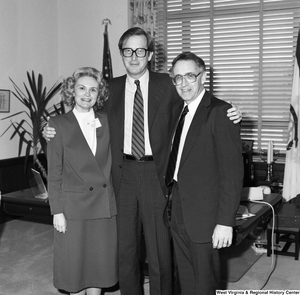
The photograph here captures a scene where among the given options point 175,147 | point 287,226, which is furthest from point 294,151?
point 175,147

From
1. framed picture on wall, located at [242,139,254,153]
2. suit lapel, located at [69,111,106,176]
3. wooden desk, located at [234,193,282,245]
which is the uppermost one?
suit lapel, located at [69,111,106,176]

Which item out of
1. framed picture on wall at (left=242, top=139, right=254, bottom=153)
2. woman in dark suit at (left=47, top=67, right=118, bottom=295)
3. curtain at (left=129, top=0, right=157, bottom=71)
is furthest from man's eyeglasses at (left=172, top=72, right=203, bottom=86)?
curtain at (left=129, top=0, right=157, bottom=71)

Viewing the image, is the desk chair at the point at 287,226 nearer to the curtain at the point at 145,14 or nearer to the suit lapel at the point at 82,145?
the suit lapel at the point at 82,145

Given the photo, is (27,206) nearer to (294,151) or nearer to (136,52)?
(136,52)

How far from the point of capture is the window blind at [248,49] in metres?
5.76

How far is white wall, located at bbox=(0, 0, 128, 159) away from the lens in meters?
5.98

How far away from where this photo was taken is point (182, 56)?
2.32 m

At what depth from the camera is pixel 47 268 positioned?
4.05 meters

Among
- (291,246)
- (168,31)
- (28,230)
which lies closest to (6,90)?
(28,230)

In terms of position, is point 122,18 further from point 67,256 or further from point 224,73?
point 67,256

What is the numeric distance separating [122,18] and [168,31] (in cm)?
74

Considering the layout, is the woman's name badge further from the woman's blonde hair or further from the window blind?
the window blind

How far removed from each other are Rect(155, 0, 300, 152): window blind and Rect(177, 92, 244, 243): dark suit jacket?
12.4ft

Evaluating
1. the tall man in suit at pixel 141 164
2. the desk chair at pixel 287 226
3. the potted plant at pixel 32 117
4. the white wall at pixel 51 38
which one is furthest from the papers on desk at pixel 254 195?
the white wall at pixel 51 38
